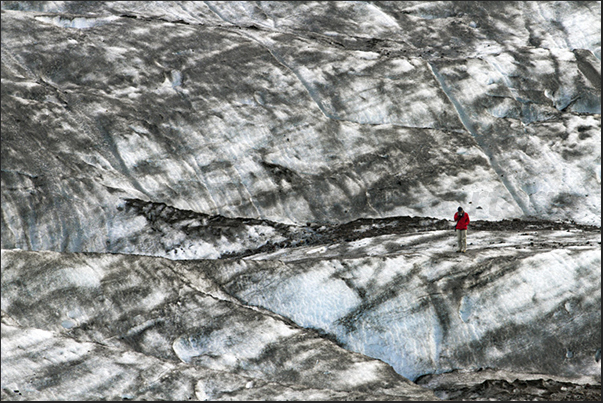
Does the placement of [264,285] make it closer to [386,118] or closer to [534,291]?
[534,291]

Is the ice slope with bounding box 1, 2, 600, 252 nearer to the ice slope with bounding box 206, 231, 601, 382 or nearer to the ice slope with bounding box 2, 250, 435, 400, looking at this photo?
the ice slope with bounding box 2, 250, 435, 400

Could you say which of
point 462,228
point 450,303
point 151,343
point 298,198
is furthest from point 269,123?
point 151,343

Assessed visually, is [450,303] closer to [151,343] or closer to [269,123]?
[151,343]

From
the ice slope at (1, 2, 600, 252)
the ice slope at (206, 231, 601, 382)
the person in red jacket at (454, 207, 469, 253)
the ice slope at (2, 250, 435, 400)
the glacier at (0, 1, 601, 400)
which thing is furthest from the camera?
the ice slope at (1, 2, 600, 252)

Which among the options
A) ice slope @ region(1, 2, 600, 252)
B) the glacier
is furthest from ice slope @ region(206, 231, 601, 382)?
ice slope @ region(1, 2, 600, 252)

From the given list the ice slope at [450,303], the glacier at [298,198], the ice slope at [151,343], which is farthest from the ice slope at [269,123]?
the ice slope at [450,303]

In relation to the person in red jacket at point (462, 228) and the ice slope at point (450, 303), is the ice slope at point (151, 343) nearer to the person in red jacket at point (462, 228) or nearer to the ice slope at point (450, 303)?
the ice slope at point (450, 303)

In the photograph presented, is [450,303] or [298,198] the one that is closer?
[450,303]

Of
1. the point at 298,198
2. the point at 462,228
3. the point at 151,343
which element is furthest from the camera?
the point at 298,198
